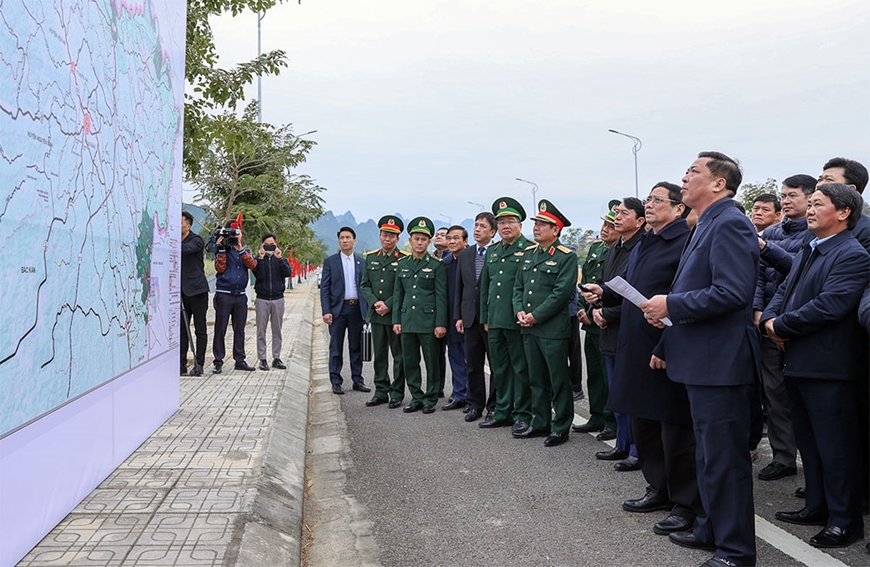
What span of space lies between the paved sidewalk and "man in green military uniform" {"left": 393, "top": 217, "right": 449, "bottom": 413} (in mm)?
1377

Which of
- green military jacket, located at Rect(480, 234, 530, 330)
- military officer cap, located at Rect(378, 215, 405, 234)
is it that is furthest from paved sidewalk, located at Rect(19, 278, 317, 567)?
military officer cap, located at Rect(378, 215, 405, 234)

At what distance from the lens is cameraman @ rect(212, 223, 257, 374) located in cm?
978

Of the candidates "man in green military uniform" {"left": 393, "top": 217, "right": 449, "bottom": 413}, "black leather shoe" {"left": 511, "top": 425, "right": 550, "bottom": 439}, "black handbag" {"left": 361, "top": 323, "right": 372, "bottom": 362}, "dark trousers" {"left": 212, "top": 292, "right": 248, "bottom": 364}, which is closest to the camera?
"black leather shoe" {"left": 511, "top": 425, "right": 550, "bottom": 439}

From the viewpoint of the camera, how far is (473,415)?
295 inches

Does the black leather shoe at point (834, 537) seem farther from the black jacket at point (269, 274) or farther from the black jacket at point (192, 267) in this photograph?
the black jacket at point (269, 274)

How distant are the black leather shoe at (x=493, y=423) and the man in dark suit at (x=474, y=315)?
0.99 ft

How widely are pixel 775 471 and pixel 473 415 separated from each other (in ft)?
9.92

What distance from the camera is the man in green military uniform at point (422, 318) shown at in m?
8.16

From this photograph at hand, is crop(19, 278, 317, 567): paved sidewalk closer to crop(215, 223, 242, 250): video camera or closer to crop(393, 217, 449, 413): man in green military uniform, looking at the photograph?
crop(393, 217, 449, 413): man in green military uniform

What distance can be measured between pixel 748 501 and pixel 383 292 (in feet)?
18.7

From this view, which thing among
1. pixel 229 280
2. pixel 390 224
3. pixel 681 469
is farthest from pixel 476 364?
pixel 229 280

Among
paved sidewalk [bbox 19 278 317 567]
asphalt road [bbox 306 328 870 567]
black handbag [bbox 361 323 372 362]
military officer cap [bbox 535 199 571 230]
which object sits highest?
military officer cap [bbox 535 199 571 230]

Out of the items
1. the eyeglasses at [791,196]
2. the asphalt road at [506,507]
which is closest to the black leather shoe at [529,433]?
the asphalt road at [506,507]

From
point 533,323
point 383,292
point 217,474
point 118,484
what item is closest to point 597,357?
point 533,323
